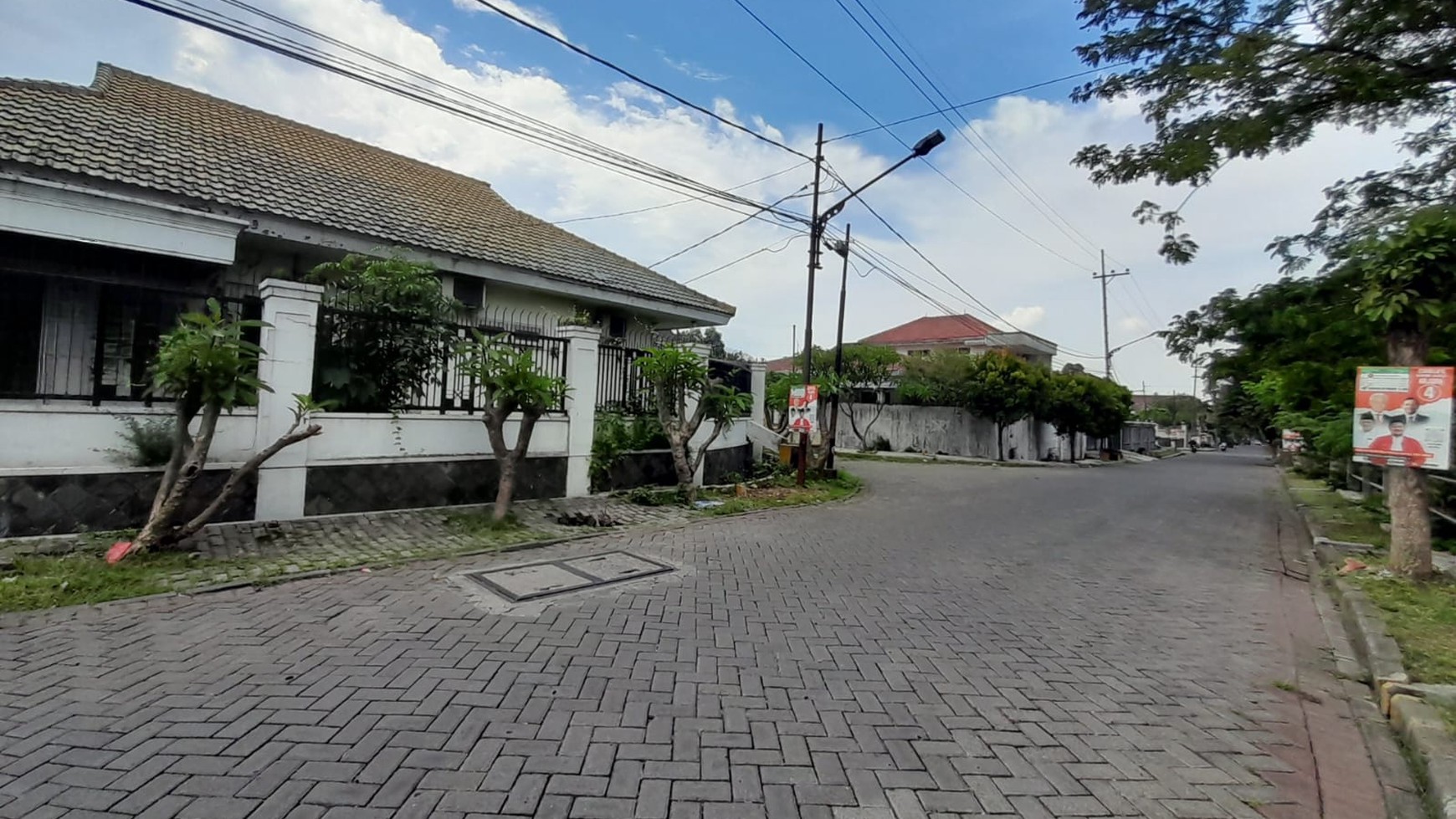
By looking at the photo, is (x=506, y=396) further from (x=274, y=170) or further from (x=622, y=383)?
(x=274, y=170)

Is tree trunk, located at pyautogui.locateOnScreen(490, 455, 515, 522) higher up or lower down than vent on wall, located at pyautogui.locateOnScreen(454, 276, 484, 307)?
lower down

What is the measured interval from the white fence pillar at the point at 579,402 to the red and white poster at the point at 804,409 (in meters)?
4.47

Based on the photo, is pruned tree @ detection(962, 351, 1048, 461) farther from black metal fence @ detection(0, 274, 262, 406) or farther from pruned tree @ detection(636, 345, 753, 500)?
black metal fence @ detection(0, 274, 262, 406)

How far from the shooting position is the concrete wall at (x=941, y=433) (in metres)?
28.2

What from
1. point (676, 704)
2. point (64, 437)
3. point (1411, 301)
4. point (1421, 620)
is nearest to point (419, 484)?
point (64, 437)

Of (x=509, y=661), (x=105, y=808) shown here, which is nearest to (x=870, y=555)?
(x=509, y=661)

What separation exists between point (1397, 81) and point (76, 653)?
42.5 feet

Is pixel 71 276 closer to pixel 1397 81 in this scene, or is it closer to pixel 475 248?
pixel 475 248

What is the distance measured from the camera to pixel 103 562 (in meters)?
5.19

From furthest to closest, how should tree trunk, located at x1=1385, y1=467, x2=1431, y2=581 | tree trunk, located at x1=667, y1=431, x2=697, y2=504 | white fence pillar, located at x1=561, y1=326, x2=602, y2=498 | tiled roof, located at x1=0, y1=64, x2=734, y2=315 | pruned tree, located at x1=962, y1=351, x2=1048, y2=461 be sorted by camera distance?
1. pruned tree, located at x1=962, y1=351, x2=1048, y2=461
2. tree trunk, located at x1=667, y1=431, x2=697, y2=504
3. white fence pillar, located at x1=561, y1=326, x2=602, y2=498
4. tiled roof, located at x1=0, y1=64, x2=734, y2=315
5. tree trunk, located at x1=1385, y1=467, x2=1431, y2=581

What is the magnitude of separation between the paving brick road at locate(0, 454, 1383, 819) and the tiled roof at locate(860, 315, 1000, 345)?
38.2m

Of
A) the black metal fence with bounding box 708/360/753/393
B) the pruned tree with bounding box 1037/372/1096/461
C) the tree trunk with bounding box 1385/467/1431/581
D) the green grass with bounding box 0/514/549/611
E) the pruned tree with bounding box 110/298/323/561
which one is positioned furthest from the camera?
the pruned tree with bounding box 1037/372/1096/461

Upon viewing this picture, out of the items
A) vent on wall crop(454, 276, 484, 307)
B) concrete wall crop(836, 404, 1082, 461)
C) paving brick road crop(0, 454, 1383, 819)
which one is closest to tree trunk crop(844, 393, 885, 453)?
concrete wall crop(836, 404, 1082, 461)

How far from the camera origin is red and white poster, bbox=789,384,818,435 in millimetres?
12305
